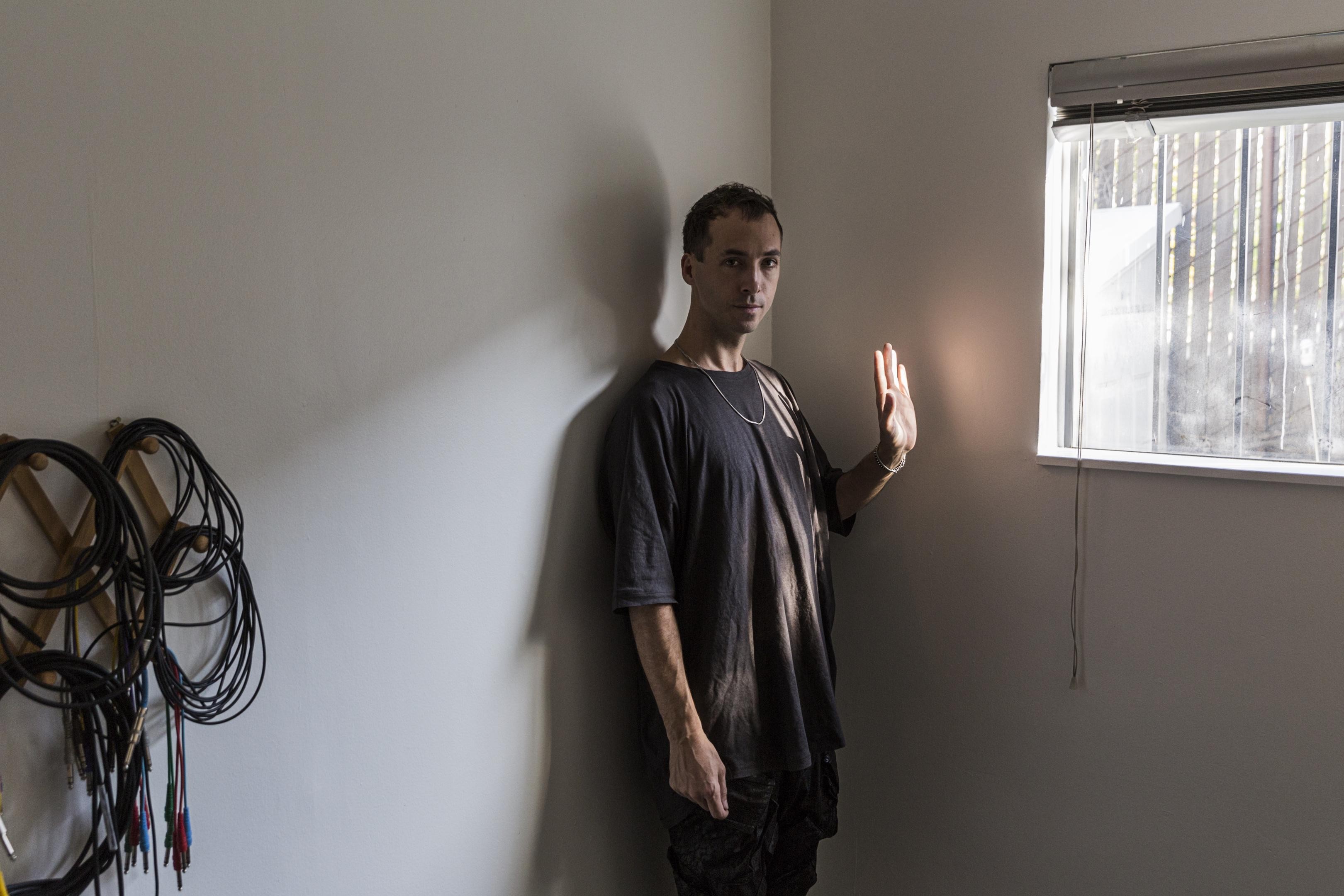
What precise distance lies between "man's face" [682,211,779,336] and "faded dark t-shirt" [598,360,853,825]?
0.13m

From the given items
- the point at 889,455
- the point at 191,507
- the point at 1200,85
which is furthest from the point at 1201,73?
the point at 191,507

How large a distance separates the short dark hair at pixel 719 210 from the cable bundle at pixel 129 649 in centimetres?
102

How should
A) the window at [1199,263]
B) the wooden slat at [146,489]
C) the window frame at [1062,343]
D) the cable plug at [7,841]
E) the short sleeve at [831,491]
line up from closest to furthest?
the cable plug at [7,841] < the wooden slat at [146,489] < the window at [1199,263] < the window frame at [1062,343] < the short sleeve at [831,491]

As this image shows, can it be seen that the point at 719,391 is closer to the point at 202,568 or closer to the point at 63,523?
the point at 202,568

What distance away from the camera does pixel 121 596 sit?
3.23ft

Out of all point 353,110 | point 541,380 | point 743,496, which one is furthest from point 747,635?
point 353,110

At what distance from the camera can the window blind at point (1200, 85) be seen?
64.5 inches

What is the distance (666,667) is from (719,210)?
0.87 meters

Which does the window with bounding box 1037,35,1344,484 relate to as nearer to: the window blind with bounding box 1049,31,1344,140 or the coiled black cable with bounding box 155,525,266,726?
the window blind with bounding box 1049,31,1344,140

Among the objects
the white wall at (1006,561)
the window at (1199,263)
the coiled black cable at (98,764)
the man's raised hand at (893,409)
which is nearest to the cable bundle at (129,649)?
the coiled black cable at (98,764)

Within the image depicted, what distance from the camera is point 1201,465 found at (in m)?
1.79

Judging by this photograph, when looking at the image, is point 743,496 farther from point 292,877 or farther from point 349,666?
point 292,877

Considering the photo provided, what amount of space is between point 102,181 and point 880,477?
1498 mm

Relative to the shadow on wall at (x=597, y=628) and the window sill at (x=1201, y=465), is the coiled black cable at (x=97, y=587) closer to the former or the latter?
the shadow on wall at (x=597, y=628)
